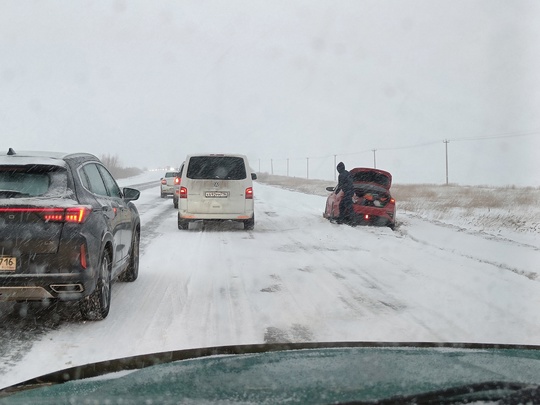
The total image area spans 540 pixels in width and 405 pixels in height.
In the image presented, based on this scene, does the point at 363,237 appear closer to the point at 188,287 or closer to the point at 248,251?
the point at 248,251

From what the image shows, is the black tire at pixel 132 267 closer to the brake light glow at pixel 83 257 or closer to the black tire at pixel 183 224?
the brake light glow at pixel 83 257

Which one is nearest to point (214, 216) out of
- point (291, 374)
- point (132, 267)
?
point (132, 267)

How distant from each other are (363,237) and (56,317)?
8.25 m

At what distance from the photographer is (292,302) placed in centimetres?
636

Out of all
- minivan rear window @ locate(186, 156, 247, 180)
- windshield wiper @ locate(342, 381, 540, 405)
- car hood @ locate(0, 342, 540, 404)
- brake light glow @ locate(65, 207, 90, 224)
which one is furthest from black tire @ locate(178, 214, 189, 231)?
windshield wiper @ locate(342, 381, 540, 405)

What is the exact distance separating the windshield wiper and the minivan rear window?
1180 cm

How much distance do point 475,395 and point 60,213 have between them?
393cm

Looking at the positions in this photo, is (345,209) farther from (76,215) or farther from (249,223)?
(76,215)

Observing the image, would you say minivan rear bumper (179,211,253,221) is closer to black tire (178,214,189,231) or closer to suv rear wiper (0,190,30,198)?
black tire (178,214,189,231)

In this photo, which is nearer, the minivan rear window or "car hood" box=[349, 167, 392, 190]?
the minivan rear window

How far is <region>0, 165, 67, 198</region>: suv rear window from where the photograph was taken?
5.02 meters

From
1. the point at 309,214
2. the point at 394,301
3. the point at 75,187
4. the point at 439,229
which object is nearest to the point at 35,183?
the point at 75,187

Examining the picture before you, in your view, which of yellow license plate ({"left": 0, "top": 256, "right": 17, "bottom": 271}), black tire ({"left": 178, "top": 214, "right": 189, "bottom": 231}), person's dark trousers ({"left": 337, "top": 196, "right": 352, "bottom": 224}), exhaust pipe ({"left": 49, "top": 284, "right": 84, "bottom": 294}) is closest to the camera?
yellow license plate ({"left": 0, "top": 256, "right": 17, "bottom": 271})

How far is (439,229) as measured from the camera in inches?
580
